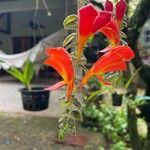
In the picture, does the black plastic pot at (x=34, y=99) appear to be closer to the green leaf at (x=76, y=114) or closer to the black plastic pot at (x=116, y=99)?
the black plastic pot at (x=116, y=99)

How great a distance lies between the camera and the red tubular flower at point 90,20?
0.48 meters

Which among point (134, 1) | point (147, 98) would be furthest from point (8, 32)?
point (134, 1)

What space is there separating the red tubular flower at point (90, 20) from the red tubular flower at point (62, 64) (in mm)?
31

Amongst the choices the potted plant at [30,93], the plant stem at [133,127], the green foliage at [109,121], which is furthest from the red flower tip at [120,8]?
the green foliage at [109,121]

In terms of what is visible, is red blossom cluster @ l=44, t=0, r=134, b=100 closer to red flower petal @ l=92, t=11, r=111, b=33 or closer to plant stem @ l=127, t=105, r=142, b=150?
red flower petal @ l=92, t=11, r=111, b=33

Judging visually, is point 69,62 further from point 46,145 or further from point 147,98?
point 46,145

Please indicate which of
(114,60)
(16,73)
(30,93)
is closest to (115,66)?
(114,60)

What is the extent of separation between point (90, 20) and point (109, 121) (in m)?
Result: 4.85

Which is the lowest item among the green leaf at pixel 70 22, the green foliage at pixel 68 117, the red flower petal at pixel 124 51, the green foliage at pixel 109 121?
the green foliage at pixel 109 121

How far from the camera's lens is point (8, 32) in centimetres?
1041

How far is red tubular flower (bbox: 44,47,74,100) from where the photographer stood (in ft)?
1.59

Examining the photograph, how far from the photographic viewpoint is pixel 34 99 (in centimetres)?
501

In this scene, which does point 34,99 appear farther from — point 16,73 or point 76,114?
point 76,114

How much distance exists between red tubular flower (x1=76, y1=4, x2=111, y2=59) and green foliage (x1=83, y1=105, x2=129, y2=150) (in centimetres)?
443
